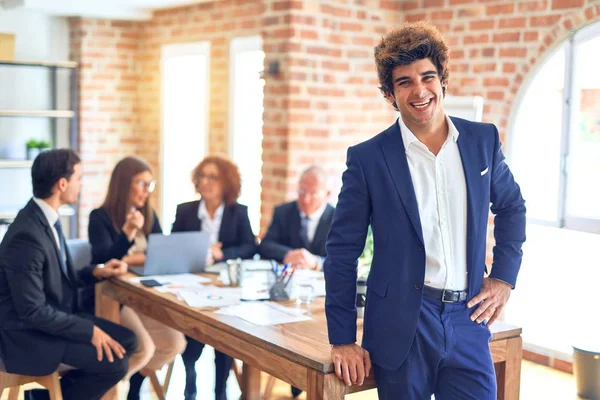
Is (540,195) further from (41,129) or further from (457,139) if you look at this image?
(41,129)

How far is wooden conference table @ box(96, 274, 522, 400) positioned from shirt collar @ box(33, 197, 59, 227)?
1.63ft

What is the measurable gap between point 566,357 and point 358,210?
315 centimetres

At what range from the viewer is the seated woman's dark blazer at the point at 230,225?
4.45 m

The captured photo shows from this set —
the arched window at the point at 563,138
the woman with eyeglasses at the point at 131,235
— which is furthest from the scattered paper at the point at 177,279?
the arched window at the point at 563,138

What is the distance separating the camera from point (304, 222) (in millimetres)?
4520

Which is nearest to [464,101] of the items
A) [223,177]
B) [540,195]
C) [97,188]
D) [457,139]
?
[540,195]

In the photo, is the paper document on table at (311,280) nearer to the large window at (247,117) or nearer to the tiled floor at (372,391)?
the tiled floor at (372,391)

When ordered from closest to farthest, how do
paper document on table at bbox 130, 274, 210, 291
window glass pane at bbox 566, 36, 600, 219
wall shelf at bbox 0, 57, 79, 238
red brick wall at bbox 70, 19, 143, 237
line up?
paper document on table at bbox 130, 274, 210, 291 → window glass pane at bbox 566, 36, 600, 219 → wall shelf at bbox 0, 57, 79, 238 → red brick wall at bbox 70, 19, 143, 237

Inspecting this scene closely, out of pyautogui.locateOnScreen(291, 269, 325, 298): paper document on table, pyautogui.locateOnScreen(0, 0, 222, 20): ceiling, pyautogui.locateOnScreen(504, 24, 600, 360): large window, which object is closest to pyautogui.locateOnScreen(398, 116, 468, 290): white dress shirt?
pyautogui.locateOnScreen(291, 269, 325, 298): paper document on table

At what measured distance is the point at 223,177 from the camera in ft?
14.6

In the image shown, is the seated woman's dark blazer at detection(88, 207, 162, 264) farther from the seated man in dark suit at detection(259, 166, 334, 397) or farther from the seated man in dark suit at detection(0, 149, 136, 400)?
the seated man in dark suit at detection(259, 166, 334, 397)

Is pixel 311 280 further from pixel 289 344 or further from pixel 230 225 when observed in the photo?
pixel 289 344

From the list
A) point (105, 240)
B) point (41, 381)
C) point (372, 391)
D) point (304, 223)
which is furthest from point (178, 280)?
point (372, 391)

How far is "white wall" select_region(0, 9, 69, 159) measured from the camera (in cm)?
680
